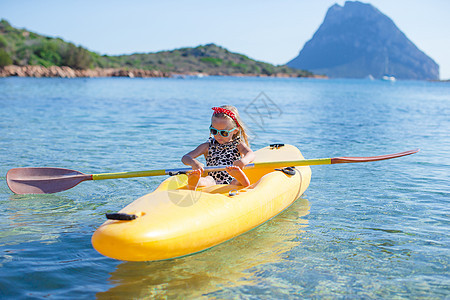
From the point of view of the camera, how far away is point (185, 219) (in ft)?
10.8

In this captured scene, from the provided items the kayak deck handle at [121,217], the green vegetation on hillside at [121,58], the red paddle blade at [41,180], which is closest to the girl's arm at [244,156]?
the kayak deck handle at [121,217]

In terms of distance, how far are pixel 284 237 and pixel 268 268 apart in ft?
2.27

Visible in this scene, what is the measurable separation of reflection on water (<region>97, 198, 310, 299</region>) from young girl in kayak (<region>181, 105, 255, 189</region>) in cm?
66

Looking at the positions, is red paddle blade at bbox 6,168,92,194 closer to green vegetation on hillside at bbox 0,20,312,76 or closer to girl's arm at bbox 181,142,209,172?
girl's arm at bbox 181,142,209,172

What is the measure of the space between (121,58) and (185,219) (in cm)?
9996

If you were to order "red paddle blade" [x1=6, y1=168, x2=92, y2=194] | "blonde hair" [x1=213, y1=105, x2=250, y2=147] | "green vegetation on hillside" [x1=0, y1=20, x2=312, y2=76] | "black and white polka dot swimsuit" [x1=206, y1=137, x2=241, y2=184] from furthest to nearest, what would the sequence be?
1. "green vegetation on hillside" [x1=0, y1=20, x2=312, y2=76]
2. "red paddle blade" [x1=6, y1=168, x2=92, y2=194]
3. "black and white polka dot swimsuit" [x1=206, y1=137, x2=241, y2=184]
4. "blonde hair" [x1=213, y1=105, x2=250, y2=147]

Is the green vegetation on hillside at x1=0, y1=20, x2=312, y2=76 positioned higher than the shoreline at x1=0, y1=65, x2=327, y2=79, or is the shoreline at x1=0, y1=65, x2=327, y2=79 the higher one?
the green vegetation on hillside at x1=0, y1=20, x2=312, y2=76

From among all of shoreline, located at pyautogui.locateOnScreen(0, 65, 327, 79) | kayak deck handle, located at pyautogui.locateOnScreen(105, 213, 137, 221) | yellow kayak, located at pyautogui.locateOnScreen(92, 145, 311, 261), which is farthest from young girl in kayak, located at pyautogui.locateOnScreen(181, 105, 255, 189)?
shoreline, located at pyautogui.locateOnScreen(0, 65, 327, 79)

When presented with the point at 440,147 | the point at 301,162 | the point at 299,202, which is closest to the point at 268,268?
the point at 301,162

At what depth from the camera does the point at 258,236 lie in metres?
4.00

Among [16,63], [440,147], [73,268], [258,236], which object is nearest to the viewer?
[73,268]

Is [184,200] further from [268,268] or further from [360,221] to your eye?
[360,221]

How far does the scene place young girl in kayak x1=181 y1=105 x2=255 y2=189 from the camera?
13.7 feet

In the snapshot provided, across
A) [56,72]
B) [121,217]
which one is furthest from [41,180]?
[56,72]
